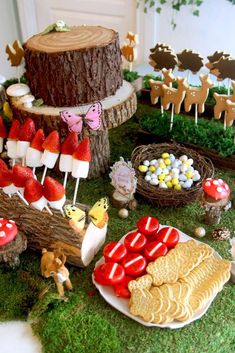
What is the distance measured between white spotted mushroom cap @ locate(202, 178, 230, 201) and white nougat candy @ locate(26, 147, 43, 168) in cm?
53

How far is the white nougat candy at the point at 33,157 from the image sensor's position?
51.1 inches

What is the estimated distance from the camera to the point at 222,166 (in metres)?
1.69

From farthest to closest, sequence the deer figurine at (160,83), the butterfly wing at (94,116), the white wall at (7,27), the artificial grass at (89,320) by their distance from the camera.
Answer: the white wall at (7,27), the deer figurine at (160,83), the butterfly wing at (94,116), the artificial grass at (89,320)

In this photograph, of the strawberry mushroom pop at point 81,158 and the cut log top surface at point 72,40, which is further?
the cut log top surface at point 72,40

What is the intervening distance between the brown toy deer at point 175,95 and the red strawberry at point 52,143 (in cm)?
60

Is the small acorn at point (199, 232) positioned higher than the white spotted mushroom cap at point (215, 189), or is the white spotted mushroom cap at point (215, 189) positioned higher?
the white spotted mushroom cap at point (215, 189)

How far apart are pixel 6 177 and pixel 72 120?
0.29 meters

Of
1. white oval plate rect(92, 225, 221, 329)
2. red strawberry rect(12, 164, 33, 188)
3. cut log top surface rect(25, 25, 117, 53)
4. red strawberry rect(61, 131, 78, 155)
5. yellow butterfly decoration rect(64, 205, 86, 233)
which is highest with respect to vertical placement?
cut log top surface rect(25, 25, 117, 53)

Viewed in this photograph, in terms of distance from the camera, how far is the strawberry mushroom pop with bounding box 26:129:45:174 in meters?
1.29

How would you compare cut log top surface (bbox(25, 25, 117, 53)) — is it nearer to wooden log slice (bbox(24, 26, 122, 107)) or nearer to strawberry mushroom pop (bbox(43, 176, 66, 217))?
wooden log slice (bbox(24, 26, 122, 107))

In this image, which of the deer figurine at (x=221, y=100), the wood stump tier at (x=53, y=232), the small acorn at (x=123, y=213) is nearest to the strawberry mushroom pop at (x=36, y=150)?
the wood stump tier at (x=53, y=232)

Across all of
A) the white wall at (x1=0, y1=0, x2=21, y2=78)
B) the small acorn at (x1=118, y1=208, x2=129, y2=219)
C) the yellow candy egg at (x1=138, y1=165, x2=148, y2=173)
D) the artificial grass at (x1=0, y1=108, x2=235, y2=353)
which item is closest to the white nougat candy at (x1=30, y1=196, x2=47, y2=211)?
the artificial grass at (x1=0, y1=108, x2=235, y2=353)

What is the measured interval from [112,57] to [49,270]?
0.75 meters

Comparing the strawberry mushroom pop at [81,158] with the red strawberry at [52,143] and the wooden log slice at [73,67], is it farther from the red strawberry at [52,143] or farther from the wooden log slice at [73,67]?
the wooden log slice at [73,67]
